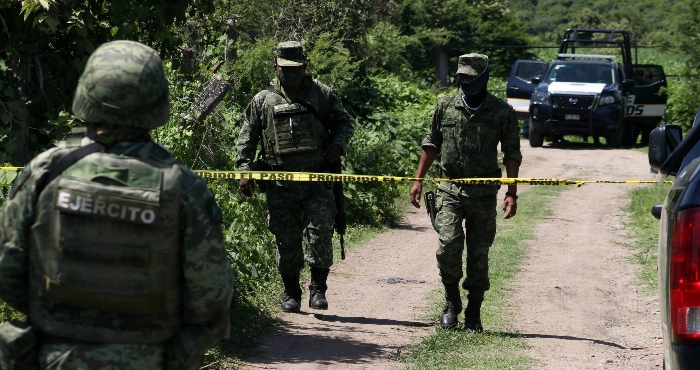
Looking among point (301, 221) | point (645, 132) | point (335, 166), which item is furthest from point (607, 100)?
point (301, 221)

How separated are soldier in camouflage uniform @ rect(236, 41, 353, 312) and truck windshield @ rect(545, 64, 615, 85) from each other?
1625cm

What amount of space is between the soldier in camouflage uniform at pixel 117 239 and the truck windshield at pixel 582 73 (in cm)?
2049

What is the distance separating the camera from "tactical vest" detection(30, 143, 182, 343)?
3016 millimetres

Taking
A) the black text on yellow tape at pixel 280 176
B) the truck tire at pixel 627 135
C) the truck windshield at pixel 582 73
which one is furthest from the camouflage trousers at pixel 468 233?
the truck tire at pixel 627 135

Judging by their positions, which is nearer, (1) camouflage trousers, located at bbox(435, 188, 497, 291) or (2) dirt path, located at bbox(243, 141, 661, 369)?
(2) dirt path, located at bbox(243, 141, 661, 369)

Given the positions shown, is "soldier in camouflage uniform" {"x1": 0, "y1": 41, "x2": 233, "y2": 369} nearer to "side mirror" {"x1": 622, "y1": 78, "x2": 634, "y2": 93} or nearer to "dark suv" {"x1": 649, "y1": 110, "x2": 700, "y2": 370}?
"dark suv" {"x1": 649, "y1": 110, "x2": 700, "y2": 370}

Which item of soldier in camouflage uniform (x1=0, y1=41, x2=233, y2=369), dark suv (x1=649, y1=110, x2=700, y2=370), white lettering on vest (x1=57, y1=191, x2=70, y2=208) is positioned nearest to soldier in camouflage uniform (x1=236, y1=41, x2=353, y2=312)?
dark suv (x1=649, y1=110, x2=700, y2=370)

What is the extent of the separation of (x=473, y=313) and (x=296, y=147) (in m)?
1.59

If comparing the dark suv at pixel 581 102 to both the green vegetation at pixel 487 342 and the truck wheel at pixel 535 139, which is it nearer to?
the truck wheel at pixel 535 139

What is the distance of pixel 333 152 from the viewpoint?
739 centimetres

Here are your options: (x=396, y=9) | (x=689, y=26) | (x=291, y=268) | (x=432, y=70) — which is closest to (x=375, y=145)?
(x=291, y=268)

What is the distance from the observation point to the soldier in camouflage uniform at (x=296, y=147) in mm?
7281

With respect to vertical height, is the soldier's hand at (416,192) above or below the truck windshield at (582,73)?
above

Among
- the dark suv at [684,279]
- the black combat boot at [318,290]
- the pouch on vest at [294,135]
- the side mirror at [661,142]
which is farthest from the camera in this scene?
the black combat boot at [318,290]
